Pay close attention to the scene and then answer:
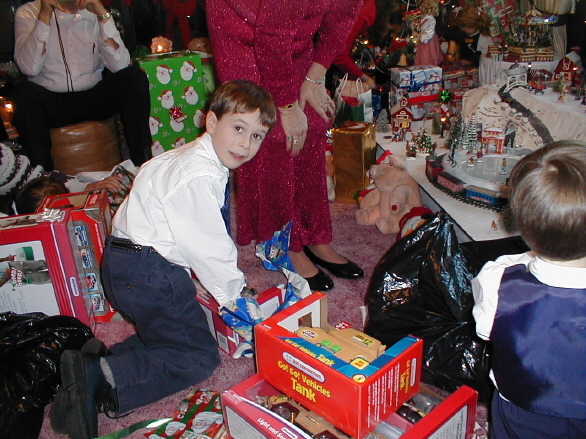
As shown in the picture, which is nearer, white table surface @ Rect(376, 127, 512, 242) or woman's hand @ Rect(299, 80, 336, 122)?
woman's hand @ Rect(299, 80, 336, 122)

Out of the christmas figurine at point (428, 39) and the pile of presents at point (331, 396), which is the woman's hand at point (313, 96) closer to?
the pile of presents at point (331, 396)

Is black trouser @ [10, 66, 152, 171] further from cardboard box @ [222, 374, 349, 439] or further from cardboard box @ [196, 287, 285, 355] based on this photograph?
cardboard box @ [222, 374, 349, 439]

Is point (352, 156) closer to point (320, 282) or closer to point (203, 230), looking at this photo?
point (320, 282)

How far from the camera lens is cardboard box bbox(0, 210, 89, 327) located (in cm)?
131

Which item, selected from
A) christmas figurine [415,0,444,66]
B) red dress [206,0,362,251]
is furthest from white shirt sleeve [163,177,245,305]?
christmas figurine [415,0,444,66]

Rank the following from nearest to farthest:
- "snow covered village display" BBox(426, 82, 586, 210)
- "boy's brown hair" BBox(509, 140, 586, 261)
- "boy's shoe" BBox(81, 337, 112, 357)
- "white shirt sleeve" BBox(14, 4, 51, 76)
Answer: "boy's brown hair" BBox(509, 140, 586, 261) → "boy's shoe" BBox(81, 337, 112, 357) → "snow covered village display" BBox(426, 82, 586, 210) → "white shirt sleeve" BBox(14, 4, 51, 76)

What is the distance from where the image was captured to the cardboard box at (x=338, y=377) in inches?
34.4

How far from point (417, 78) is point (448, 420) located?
2.19 m

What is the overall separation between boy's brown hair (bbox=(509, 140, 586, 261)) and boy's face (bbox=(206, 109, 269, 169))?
59 cm

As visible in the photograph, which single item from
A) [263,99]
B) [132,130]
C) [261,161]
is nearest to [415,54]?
[132,130]

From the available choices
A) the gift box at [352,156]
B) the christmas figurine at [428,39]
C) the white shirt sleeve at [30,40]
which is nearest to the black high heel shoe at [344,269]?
the gift box at [352,156]

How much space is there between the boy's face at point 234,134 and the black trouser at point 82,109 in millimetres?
1476

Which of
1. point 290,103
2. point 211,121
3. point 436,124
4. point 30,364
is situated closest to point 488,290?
point 211,121

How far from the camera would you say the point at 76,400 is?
3.43ft
